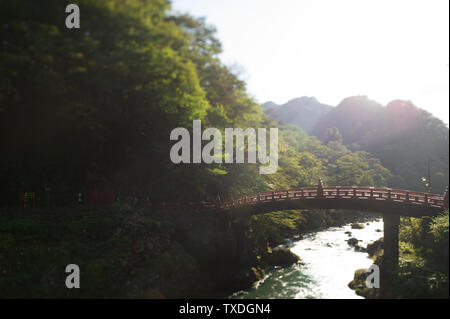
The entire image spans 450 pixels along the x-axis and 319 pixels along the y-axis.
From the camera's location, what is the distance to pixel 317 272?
29906 millimetres

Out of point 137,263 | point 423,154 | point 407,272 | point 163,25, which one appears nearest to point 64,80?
point 163,25

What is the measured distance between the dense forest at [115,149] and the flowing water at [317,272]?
2.42m

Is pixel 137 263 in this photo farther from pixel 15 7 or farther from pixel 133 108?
pixel 15 7

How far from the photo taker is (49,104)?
2591 centimetres

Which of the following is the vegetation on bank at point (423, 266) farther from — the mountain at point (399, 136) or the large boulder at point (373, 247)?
the mountain at point (399, 136)

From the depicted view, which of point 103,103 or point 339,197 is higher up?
point 103,103

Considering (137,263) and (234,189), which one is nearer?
(137,263)

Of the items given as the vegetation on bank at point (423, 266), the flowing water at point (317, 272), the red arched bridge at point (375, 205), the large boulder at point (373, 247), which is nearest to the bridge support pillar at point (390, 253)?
the red arched bridge at point (375, 205)

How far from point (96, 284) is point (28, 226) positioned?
6286mm

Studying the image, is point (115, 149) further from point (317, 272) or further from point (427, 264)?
point (427, 264)

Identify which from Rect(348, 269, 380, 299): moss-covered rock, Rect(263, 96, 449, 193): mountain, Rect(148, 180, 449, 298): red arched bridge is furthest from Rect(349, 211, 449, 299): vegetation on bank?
Rect(263, 96, 449, 193): mountain

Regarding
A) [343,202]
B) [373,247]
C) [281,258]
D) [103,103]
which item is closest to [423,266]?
[343,202]

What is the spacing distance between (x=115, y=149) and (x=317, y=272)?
75.9ft

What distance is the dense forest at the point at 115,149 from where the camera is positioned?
68.3ft
